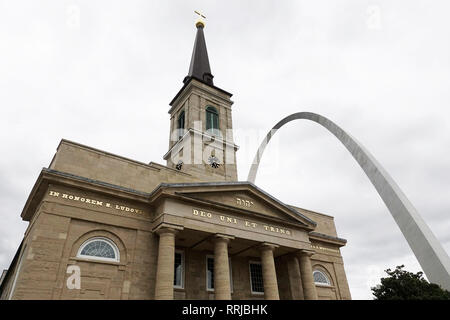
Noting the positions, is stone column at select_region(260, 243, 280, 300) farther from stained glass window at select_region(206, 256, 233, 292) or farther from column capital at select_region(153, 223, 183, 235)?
column capital at select_region(153, 223, 183, 235)

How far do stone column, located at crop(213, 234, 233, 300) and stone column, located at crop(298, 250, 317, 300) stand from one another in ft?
21.4

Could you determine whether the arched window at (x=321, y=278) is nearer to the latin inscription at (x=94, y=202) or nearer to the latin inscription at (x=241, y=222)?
the latin inscription at (x=241, y=222)

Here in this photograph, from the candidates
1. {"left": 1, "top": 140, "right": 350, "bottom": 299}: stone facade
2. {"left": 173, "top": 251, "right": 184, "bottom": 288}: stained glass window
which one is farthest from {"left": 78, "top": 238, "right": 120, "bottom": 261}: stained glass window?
{"left": 173, "top": 251, "right": 184, "bottom": 288}: stained glass window

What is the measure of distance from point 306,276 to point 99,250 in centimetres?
1378

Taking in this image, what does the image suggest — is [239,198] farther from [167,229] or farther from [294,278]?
[294,278]

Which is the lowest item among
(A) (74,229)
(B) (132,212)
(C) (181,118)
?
(A) (74,229)

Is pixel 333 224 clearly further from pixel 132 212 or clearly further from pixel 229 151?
pixel 132 212

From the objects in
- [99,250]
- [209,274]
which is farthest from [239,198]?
[99,250]

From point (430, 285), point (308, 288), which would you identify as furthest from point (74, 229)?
point (430, 285)

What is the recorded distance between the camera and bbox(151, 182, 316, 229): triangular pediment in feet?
62.5

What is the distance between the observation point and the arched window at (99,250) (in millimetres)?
16370

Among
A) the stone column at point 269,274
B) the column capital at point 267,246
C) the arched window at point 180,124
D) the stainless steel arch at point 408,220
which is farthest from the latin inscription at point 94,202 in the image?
the arched window at point 180,124
